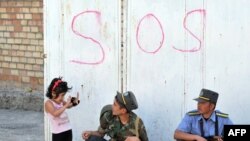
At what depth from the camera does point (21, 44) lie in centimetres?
870

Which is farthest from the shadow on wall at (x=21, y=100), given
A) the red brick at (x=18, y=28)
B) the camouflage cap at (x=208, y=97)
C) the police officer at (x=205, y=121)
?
the camouflage cap at (x=208, y=97)

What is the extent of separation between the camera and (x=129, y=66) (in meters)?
5.50

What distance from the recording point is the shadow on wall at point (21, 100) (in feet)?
27.8

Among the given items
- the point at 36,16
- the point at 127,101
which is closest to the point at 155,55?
the point at 127,101

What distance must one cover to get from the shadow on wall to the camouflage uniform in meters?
3.53

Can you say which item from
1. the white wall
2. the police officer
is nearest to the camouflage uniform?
the police officer

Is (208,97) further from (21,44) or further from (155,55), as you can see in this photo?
(21,44)

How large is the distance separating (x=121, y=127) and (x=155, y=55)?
0.89m

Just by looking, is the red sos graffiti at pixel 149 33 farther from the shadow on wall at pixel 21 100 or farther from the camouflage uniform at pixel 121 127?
the shadow on wall at pixel 21 100

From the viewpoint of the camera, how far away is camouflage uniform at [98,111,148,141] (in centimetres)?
488

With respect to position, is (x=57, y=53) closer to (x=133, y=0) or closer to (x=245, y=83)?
(x=133, y=0)

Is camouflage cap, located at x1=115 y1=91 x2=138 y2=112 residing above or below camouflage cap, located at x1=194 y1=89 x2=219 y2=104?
below

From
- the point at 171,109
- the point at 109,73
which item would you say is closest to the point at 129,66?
the point at 109,73

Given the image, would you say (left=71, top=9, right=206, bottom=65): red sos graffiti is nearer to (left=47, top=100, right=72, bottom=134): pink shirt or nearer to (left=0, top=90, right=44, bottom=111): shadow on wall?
(left=47, top=100, right=72, bottom=134): pink shirt
